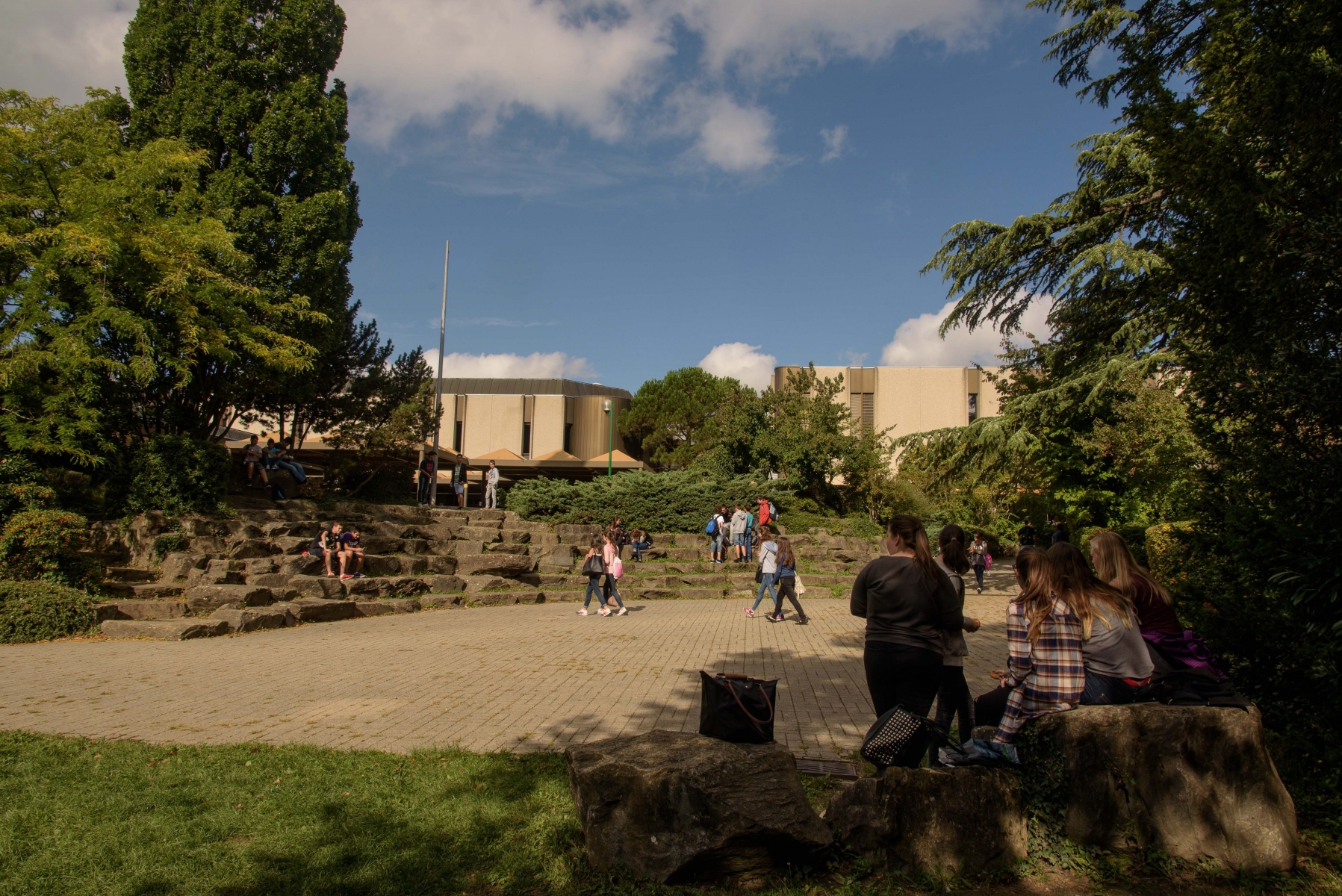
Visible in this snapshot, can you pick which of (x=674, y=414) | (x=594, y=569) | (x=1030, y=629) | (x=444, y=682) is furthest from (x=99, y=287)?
(x=674, y=414)

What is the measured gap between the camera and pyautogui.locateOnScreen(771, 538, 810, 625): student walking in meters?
12.9

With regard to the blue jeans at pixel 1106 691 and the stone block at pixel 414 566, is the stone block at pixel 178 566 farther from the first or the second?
the blue jeans at pixel 1106 691

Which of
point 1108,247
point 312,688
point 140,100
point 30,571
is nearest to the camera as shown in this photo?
point 312,688

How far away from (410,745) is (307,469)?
23827 mm

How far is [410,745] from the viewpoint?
5.69 metres

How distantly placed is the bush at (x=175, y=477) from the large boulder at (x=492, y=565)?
5230 millimetres

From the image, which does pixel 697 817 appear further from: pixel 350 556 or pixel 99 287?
pixel 99 287

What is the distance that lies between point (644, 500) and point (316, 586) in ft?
39.9

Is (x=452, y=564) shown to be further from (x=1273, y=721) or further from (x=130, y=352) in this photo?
(x=1273, y=721)

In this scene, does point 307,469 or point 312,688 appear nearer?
point 312,688

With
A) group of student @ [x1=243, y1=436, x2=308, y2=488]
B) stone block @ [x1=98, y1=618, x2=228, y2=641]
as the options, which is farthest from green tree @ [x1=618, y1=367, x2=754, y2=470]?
stone block @ [x1=98, y1=618, x2=228, y2=641]

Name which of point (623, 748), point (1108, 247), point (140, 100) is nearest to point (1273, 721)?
point (623, 748)

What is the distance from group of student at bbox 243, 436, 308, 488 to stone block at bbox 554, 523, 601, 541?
7.37 m

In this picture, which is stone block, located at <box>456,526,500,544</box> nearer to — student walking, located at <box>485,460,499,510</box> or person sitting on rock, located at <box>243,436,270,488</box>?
person sitting on rock, located at <box>243,436,270,488</box>
